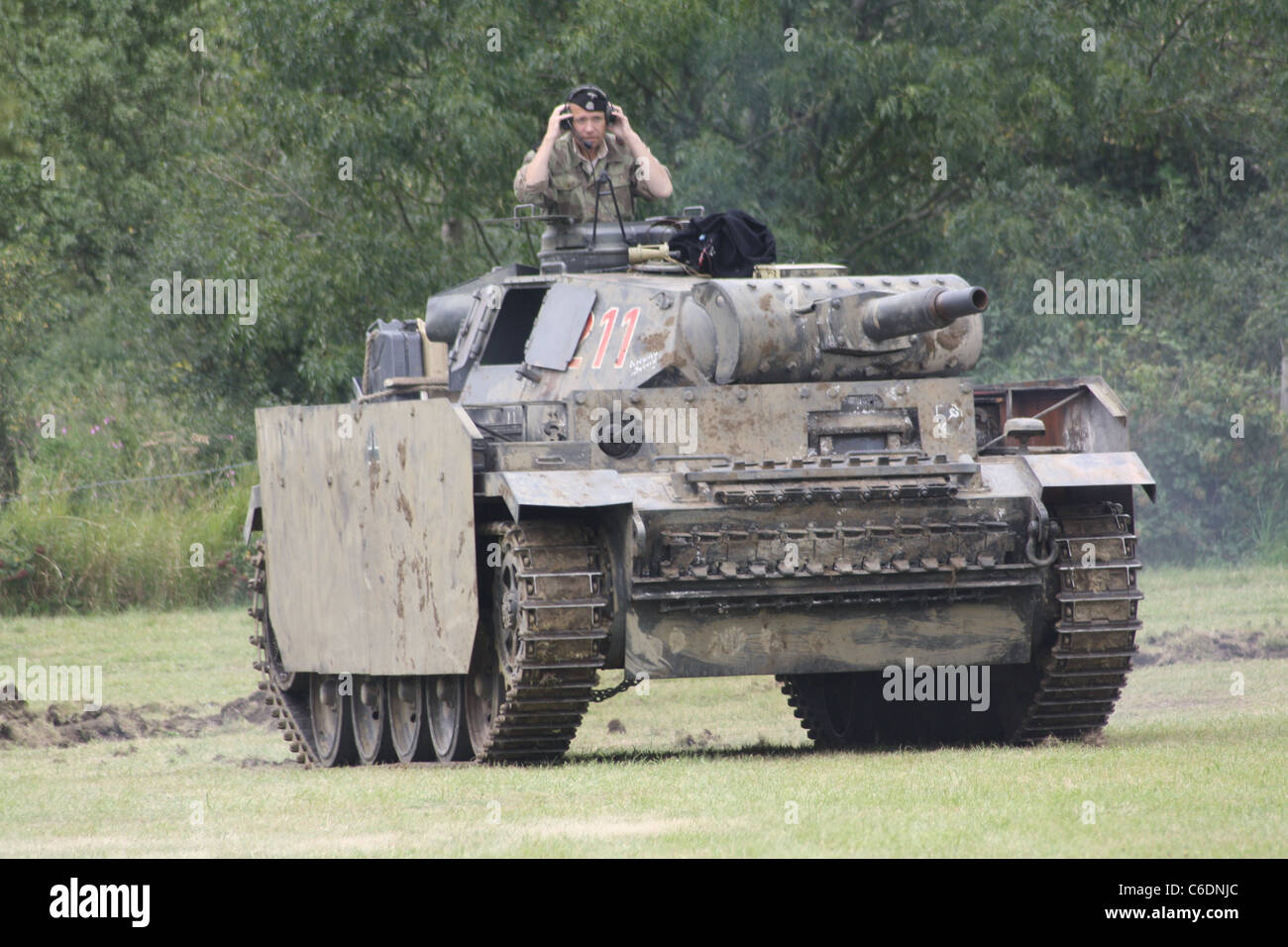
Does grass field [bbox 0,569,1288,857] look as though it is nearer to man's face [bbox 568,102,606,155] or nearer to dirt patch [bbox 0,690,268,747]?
dirt patch [bbox 0,690,268,747]

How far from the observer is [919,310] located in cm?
1304

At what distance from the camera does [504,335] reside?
1476cm

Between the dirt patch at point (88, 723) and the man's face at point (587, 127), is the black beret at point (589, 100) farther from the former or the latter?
the dirt patch at point (88, 723)

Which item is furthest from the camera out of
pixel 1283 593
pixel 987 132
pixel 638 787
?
pixel 1283 593

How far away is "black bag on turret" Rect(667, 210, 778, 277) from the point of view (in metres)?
14.9

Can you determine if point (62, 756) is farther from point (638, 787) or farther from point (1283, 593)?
point (1283, 593)

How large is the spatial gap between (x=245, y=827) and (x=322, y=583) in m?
5.01

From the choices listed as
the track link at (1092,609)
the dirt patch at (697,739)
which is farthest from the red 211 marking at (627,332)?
the dirt patch at (697,739)

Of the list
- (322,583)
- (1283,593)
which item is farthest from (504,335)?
(1283,593)

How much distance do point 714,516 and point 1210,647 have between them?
8318mm

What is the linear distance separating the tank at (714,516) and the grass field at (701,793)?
623 millimetres

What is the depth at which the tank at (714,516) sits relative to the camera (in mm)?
12211

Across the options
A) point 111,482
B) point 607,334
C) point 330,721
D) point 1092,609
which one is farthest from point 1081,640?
point 111,482

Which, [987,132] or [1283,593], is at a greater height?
[987,132]
